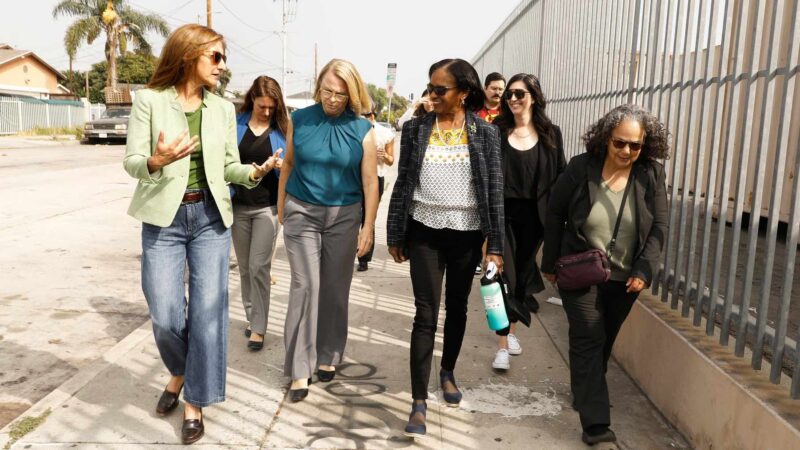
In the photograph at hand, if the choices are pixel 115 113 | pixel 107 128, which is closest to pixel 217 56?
pixel 107 128

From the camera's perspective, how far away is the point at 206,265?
Result: 3.62 meters

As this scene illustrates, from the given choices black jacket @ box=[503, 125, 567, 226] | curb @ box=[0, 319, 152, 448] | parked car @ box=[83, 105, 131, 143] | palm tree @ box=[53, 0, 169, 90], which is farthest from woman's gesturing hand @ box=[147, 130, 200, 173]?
palm tree @ box=[53, 0, 169, 90]

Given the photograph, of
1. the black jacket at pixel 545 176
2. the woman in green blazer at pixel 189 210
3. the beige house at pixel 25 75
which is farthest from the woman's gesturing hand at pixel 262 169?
the beige house at pixel 25 75

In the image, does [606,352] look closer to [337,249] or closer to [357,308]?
[337,249]

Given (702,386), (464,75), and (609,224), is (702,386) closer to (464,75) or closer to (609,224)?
(609,224)

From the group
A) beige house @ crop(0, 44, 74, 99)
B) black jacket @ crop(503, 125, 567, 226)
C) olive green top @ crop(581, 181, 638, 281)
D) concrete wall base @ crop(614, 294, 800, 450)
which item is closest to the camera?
concrete wall base @ crop(614, 294, 800, 450)

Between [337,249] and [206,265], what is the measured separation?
864 millimetres

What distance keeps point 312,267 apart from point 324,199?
42 centimetres

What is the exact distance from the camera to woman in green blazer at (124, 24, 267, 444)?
3418mm

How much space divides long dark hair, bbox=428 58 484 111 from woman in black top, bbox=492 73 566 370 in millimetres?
1008

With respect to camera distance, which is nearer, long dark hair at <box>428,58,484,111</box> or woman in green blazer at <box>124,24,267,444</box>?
woman in green blazer at <box>124,24,267,444</box>

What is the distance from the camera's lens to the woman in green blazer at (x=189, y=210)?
342 centimetres

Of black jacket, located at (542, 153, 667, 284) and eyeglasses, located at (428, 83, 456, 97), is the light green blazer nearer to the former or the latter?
eyeglasses, located at (428, 83, 456, 97)

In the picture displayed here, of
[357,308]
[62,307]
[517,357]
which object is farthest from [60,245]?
[517,357]
